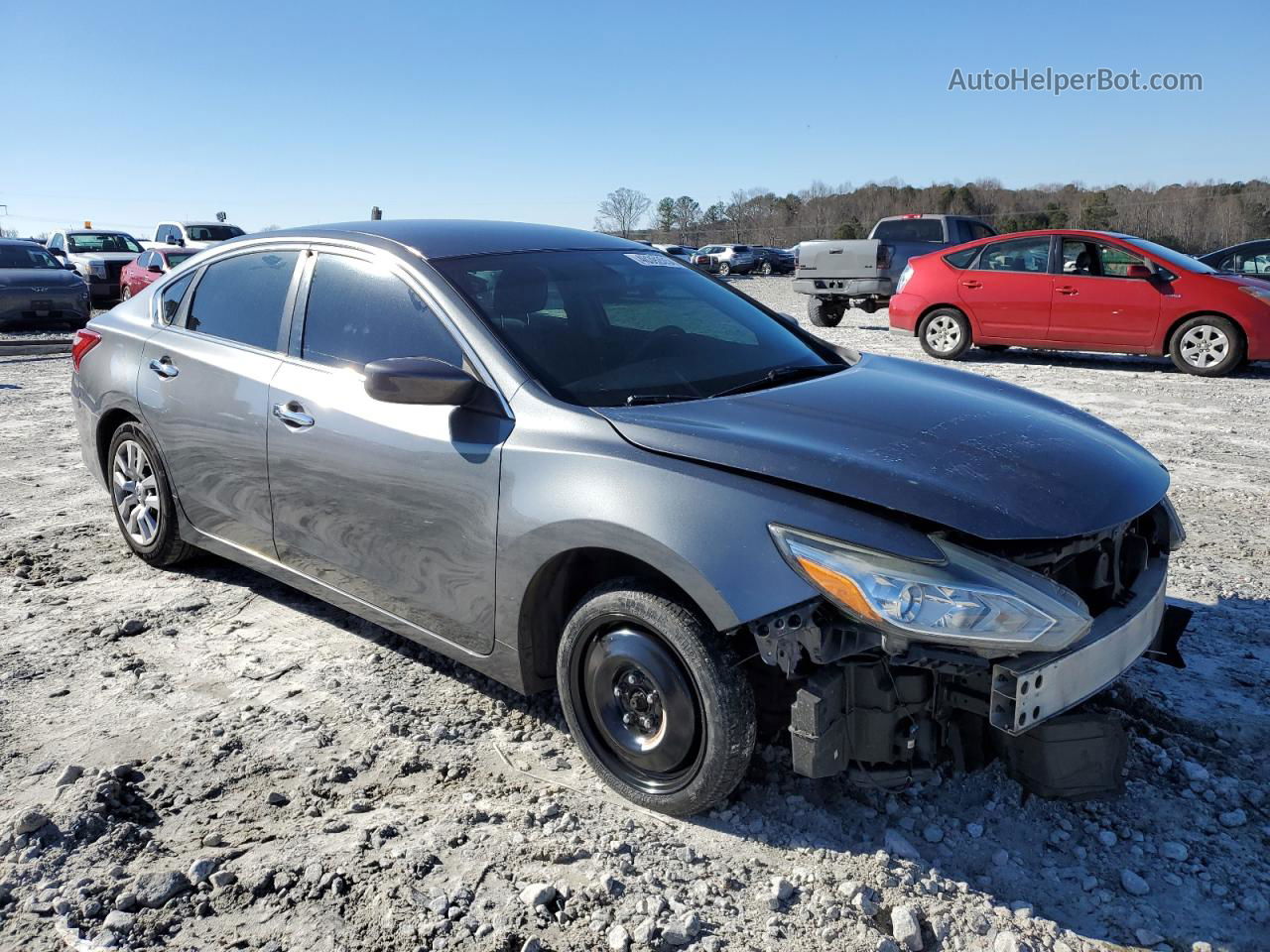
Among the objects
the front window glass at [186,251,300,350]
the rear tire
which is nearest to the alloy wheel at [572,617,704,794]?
the front window glass at [186,251,300,350]

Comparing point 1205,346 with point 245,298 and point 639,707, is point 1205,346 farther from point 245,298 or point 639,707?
point 639,707

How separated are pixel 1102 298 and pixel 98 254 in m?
20.4

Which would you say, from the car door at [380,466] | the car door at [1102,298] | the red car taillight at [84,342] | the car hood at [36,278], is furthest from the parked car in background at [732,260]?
the car door at [380,466]

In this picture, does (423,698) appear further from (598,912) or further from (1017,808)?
(1017,808)

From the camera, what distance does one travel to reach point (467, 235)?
400 centimetres

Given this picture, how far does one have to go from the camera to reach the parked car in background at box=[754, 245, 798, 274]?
52.8 meters

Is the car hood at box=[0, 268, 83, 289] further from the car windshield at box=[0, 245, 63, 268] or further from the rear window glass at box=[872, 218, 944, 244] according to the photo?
the rear window glass at box=[872, 218, 944, 244]

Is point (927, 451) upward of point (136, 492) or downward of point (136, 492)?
upward

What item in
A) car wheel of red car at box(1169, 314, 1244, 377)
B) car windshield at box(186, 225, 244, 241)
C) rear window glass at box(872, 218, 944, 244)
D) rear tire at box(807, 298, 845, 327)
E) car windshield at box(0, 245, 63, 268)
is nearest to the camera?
car wheel of red car at box(1169, 314, 1244, 377)

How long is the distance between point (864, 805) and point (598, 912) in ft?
2.98

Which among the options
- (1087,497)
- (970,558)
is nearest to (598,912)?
(970,558)

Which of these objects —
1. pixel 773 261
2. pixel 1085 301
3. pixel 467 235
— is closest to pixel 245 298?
pixel 467 235

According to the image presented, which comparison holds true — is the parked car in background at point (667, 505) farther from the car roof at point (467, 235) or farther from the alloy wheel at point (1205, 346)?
the alloy wheel at point (1205, 346)

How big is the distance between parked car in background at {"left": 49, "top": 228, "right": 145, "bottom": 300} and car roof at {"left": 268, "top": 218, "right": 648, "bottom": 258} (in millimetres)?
19817
